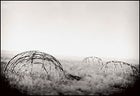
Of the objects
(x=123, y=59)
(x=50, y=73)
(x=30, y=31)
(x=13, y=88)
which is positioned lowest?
(x=13, y=88)

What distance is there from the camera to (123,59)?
5.07 m

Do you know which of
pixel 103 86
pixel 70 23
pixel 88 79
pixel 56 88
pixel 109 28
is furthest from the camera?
pixel 109 28

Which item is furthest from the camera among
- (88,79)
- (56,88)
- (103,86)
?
(88,79)

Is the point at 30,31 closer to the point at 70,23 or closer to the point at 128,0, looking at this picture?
the point at 70,23

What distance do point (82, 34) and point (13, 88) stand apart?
8.77 ft

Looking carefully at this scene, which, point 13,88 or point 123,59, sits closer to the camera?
point 13,88

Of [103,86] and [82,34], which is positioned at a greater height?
[82,34]

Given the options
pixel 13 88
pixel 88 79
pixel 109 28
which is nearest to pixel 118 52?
pixel 109 28

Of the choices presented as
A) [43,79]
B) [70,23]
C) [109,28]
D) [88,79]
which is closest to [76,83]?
[88,79]

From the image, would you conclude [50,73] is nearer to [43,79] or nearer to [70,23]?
[43,79]

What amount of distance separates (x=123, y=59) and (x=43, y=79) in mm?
2892

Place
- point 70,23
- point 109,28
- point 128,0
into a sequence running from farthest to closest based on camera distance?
point 109,28
point 70,23
point 128,0

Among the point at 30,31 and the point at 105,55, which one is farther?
the point at 105,55

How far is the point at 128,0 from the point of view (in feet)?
14.1
